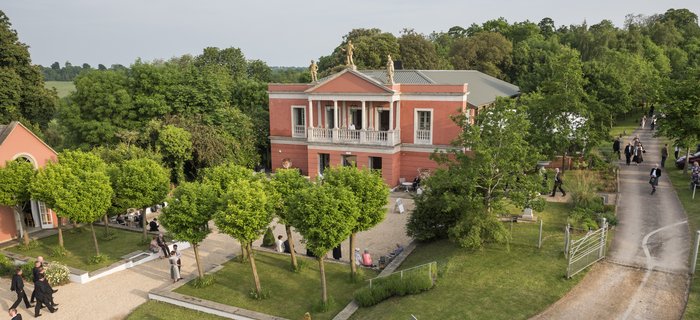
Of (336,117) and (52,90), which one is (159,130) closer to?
(336,117)

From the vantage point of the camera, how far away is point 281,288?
16.4 metres

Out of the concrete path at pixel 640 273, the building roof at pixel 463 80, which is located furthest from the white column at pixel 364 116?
the concrete path at pixel 640 273

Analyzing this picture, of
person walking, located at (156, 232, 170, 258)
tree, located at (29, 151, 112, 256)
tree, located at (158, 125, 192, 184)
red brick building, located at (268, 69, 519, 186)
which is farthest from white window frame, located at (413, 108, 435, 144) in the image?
tree, located at (29, 151, 112, 256)

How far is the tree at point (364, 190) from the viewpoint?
15258 millimetres

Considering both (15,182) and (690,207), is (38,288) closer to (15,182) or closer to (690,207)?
(15,182)

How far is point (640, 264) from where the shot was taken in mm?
14898

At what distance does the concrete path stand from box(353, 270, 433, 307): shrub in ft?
11.2

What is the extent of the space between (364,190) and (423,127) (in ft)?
52.2

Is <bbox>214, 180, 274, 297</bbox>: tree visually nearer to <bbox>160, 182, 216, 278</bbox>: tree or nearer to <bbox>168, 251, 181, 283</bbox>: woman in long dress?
<bbox>160, 182, 216, 278</bbox>: tree

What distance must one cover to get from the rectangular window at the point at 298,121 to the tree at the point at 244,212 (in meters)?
19.1

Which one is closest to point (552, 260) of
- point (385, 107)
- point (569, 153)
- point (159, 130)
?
point (569, 153)

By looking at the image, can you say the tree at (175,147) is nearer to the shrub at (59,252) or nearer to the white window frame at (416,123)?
the shrub at (59,252)

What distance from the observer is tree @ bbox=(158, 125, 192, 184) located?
2888 cm

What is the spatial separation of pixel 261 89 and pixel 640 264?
2980 cm
